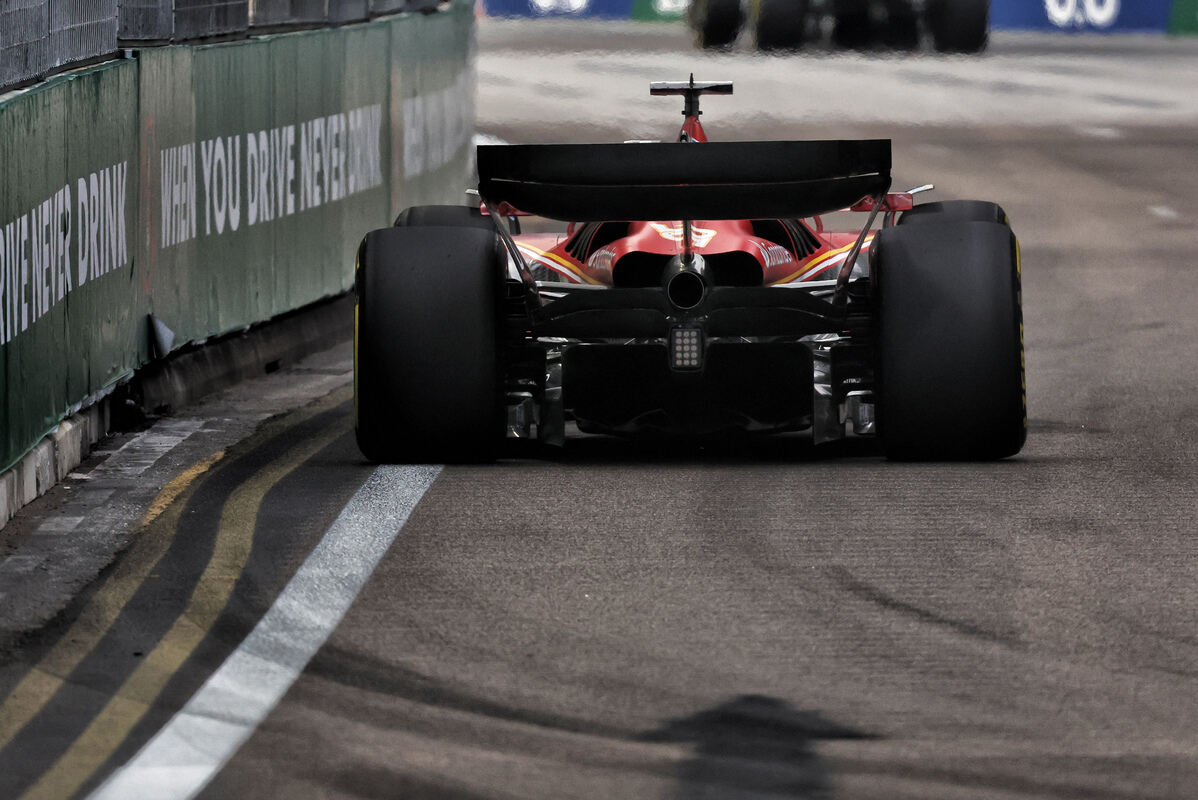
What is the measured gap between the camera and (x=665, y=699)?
20.8 feet

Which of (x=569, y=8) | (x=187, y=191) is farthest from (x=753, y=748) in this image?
(x=569, y=8)

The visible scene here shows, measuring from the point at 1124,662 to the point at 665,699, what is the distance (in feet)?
4.21

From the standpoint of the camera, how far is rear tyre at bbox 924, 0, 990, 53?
42.6 m

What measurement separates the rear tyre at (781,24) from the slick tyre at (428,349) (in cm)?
3226

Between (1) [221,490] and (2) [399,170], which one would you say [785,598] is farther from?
(2) [399,170]

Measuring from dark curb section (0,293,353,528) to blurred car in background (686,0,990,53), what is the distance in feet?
88.8

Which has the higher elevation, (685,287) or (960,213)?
(960,213)

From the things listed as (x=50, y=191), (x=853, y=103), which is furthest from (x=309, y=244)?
(x=853, y=103)

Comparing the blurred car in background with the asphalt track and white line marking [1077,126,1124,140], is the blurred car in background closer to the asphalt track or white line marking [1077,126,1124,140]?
white line marking [1077,126,1124,140]

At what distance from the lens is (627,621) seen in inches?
284

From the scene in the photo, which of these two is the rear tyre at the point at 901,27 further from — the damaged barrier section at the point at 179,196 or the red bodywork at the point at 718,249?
the red bodywork at the point at 718,249

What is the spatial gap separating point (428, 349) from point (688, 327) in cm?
100

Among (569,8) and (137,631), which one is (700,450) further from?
(569,8)

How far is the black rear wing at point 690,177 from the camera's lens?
31.2 ft
